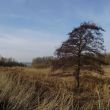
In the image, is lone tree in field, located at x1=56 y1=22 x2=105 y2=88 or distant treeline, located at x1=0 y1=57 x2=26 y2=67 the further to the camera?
distant treeline, located at x1=0 y1=57 x2=26 y2=67

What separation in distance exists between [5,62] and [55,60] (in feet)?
73.1

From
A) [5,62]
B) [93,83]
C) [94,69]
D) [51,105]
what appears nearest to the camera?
[51,105]

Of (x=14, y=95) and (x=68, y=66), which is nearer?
(x=14, y=95)

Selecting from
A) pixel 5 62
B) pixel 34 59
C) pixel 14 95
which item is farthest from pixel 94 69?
pixel 34 59

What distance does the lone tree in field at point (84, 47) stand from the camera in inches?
575

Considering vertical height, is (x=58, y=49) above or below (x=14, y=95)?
above

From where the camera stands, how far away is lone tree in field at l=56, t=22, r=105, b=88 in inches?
575

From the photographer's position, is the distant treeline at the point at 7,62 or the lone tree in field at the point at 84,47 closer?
the lone tree in field at the point at 84,47

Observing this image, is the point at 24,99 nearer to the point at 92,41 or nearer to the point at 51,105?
the point at 51,105

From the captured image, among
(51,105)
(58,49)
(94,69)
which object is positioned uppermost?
(58,49)

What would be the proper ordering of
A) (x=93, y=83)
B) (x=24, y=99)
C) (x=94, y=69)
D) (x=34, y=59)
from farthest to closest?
(x=34, y=59), (x=93, y=83), (x=94, y=69), (x=24, y=99)

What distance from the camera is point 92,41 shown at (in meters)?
14.7

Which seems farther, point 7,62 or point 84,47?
point 7,62

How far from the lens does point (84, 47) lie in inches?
584
